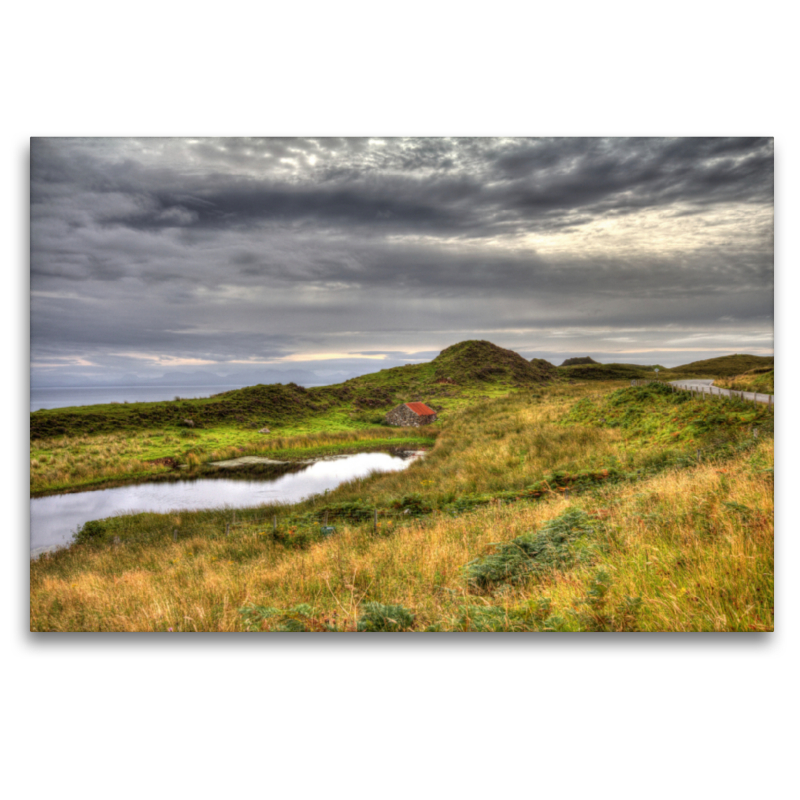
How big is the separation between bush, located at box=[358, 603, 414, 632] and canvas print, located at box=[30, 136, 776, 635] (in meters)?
0.04

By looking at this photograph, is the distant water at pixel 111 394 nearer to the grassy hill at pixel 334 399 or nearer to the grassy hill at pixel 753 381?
the grassy hill at pixel 334 399

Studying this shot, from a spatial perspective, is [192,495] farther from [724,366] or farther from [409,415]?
[724,366]

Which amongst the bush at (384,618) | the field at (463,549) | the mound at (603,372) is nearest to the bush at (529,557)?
the field at (463,549)

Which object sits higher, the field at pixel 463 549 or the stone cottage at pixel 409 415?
the stone cottage at pixel 409 415

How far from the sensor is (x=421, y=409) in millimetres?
9367

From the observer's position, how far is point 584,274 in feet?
22.6

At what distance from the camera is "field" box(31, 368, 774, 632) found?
4371 millimetres

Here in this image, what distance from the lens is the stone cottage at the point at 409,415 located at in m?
8.99

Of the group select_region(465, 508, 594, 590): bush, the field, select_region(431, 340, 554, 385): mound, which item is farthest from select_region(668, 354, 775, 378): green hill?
select_region(465, 508, 594, 590): bush

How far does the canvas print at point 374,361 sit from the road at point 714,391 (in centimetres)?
10

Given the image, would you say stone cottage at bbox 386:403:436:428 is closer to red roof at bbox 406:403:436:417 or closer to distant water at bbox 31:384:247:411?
red roof at bbox 406:403:436:417
